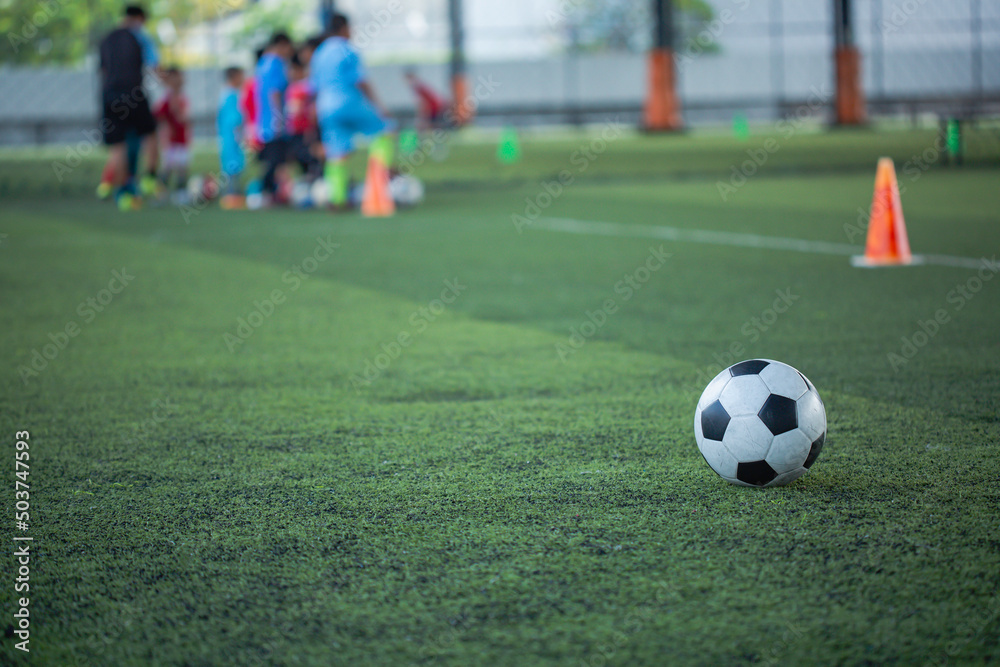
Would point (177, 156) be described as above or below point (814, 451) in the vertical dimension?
below

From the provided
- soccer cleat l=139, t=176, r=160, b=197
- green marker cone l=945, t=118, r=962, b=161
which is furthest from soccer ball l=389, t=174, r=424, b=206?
green marker cone l=945, t=118, r=962, b=161

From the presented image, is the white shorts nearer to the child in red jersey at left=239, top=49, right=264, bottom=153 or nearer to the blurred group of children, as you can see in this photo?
the blurred group of children

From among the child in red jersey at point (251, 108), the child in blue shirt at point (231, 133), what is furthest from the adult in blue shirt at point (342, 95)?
the child in blue shirt at point (231, 133)

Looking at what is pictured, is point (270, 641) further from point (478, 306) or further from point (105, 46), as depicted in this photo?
point (105, 46)

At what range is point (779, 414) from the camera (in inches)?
115

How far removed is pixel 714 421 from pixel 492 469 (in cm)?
64

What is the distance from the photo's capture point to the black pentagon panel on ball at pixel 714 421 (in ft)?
9.75

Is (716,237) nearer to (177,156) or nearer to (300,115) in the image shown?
(300,115)

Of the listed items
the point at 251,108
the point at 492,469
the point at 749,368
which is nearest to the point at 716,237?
the point at 749,368

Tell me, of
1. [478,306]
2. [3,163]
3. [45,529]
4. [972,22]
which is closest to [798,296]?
[478,306]

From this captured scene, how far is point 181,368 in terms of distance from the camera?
4875mm

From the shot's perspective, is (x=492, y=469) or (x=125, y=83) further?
(x=125, y=83)

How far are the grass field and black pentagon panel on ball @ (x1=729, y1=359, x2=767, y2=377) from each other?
30cm

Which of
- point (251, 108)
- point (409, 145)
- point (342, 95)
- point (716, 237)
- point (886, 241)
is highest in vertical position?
point (342, 95)
